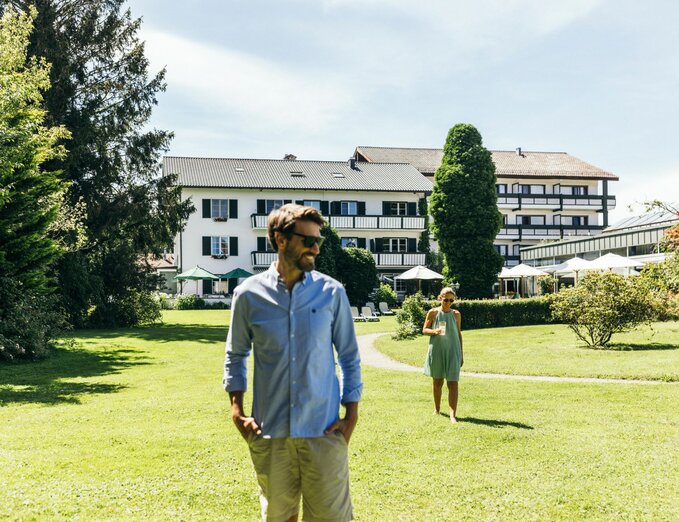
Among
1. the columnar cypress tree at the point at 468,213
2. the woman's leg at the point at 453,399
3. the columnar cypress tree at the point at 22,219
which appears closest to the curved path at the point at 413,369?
the woman's leg at the point at 453,399

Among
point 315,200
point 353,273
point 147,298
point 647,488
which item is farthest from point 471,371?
point 315,200

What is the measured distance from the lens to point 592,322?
732 inches

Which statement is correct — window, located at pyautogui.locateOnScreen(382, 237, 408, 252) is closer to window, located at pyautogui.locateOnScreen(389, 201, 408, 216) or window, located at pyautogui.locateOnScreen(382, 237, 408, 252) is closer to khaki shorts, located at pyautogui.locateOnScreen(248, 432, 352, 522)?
window, located at pyautogui.locateOnScreen(389, 201, 408, 216)

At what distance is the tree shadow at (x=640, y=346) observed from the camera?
17802 millimetres

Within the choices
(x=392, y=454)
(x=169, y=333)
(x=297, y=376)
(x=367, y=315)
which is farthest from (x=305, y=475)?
(x=367, y=315)

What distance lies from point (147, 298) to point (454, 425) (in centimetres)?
2407

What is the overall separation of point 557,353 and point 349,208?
36.1m

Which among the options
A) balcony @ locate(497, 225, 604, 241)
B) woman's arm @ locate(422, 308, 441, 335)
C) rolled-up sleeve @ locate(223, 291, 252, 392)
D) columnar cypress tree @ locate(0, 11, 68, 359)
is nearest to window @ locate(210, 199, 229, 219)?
balcony @ locate(497, 225, 604, 241)

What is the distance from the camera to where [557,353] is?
56.1 ft

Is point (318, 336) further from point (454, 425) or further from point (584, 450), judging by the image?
point (454, 425)

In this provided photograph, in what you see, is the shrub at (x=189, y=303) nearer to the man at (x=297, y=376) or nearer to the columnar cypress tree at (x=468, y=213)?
the columnar cypress tree at (x=468, y=213)

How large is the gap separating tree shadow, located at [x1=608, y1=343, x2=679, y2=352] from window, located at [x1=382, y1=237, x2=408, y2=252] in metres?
33.3

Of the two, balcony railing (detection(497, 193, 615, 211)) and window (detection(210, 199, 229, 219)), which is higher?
balcony railing (detection(497, 193, 615, 211))

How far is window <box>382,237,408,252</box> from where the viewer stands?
51.9 meters
